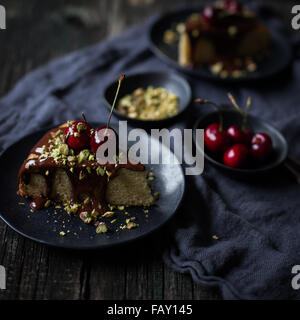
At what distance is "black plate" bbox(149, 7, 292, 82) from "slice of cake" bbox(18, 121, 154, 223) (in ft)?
4.44

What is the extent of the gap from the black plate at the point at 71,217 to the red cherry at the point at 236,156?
34 centimetres

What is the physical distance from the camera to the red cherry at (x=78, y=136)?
2.26 m

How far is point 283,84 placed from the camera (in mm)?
3486

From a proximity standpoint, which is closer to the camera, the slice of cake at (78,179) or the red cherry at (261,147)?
the slice of cake at (78,179)

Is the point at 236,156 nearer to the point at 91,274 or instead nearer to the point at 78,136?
the point at 78,136

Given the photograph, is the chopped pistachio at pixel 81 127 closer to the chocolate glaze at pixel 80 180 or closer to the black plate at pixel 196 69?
the chocolate glaze at pixel 80 180

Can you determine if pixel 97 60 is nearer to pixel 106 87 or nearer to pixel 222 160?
pixel 106 87

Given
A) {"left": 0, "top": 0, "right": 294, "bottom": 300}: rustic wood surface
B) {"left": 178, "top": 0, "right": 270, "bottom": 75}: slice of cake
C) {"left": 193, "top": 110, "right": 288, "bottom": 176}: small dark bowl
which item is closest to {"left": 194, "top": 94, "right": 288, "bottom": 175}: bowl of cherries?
{"left": 193, "top": 110, "right": 288, "bottom": 176}: small dark bowl

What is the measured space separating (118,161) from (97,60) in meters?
1.54

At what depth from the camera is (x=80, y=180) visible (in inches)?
90.2

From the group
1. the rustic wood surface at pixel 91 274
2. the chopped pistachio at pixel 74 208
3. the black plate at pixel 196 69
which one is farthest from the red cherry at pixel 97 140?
the black plate at pixel 196 69

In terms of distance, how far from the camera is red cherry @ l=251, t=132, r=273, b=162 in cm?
262

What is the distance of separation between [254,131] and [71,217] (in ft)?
4.63

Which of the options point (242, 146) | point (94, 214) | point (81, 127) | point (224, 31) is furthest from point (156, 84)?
point (94, 214)
